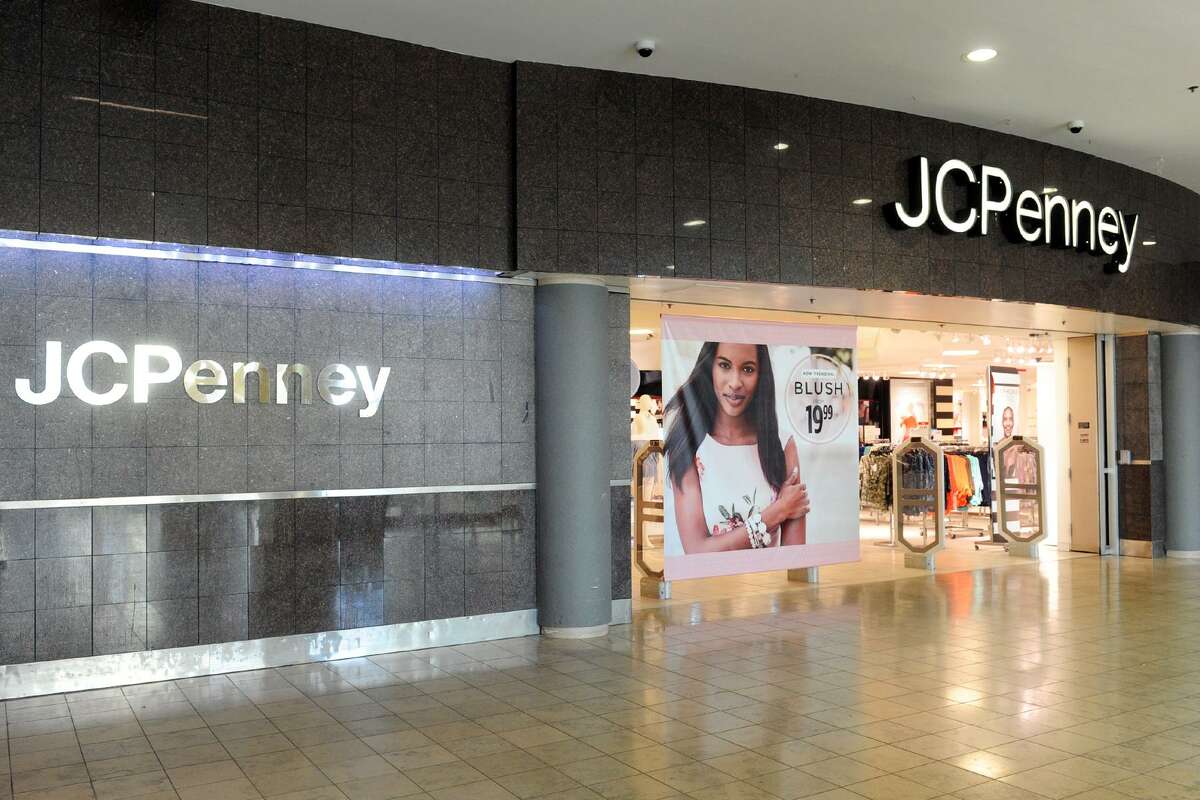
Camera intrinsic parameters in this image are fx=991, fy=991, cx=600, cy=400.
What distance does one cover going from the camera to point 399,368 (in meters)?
6.69

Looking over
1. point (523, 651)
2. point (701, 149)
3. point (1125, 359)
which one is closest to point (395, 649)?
point (523, 651)

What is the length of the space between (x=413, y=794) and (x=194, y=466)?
114 inches

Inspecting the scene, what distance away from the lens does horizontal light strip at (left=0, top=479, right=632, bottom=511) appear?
5547 mm

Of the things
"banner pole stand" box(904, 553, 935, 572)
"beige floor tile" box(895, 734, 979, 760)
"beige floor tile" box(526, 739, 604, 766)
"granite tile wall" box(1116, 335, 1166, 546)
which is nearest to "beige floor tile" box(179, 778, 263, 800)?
"beige floor tile" box(526, 739, 604, 766)

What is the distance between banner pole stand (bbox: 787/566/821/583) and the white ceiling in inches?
167

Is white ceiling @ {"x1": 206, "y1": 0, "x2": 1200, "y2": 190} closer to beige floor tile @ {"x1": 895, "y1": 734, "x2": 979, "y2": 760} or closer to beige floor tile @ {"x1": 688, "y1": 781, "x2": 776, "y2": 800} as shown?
beige floor tile @ {"x1": 895, "y1": 734, "x2": 979, "y2": 760}

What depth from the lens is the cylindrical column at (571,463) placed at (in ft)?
23.0

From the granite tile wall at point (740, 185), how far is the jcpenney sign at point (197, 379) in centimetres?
140

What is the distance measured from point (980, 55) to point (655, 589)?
498 cm

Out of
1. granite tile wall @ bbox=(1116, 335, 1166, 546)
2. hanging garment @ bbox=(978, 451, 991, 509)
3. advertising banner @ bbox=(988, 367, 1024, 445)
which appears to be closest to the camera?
granite tile wall @ bbox=(1116, 335, 1166, 546)

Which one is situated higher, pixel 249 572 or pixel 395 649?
pixel 249 572

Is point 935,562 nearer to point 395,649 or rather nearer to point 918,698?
point 918,698

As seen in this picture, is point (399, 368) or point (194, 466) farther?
point (399, 368)

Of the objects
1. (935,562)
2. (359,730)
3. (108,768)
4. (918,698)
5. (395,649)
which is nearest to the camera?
(108,768)
